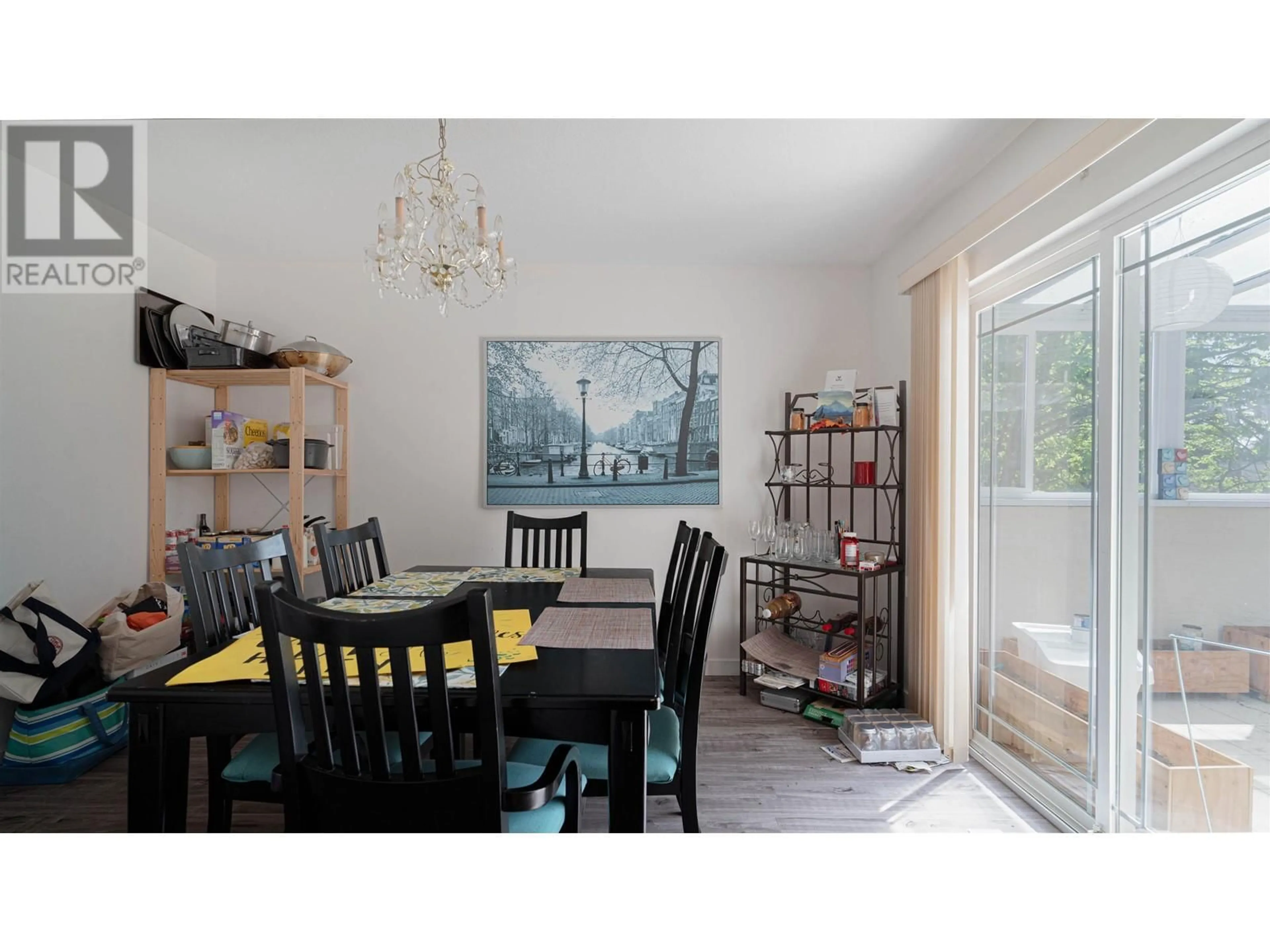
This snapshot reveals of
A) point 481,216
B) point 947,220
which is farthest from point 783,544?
point 481,216

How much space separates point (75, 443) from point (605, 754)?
2.78 meters

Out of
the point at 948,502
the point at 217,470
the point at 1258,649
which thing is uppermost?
→ the point at 217,470

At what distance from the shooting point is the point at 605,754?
1734 mm

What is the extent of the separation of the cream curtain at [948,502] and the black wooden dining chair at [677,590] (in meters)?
1.14

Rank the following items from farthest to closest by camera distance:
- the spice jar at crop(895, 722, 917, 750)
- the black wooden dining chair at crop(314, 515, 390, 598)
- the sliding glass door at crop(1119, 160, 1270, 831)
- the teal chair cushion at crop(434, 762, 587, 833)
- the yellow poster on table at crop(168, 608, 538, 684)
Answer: the spice jar at crop(895, 722, 917, 750)
the black wooden dining chair at crop(314, 515, 390, 598)
the sliding glass door at crop(1119, 160, 1270, 831)
the yellow poster on table at crop(168, 608, 538, 684)
the teal chair cushion at crop(434, 762, 587, 833)

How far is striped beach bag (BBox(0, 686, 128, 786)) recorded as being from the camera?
2.41 m

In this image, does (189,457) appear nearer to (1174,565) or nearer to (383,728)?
(383,728)

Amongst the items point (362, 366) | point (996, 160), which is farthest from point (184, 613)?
point (996, 160)

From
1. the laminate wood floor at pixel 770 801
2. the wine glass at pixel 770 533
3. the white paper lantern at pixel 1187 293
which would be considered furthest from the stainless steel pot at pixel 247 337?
the white paper lantern at pixel 1187 293

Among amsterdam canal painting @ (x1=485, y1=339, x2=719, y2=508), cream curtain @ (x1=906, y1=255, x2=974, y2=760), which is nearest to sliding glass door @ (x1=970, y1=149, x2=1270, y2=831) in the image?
cream curtain @ (x1=906, y1=255, x2=974, y2=760)

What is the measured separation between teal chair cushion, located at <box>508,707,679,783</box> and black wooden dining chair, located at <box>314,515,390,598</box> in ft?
3.60

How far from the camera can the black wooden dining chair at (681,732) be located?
174 centimetres

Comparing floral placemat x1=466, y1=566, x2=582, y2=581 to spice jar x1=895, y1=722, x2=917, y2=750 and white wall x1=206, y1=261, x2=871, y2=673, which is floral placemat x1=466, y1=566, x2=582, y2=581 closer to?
white wall x1=206, y1=261, x2=871, y2=673

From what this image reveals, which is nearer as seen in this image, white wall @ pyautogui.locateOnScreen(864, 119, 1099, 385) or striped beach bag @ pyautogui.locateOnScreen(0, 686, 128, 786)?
white wall @ pyautogui.locateOnScreen(864, 119, 1099, 385)
